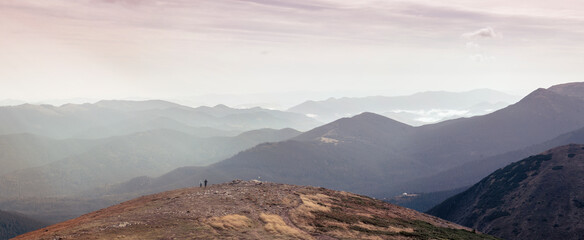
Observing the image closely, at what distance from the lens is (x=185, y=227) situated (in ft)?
213

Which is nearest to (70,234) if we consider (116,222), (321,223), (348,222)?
(116,222)

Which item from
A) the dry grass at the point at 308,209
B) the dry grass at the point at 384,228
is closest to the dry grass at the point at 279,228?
the dry grass at the point at 308,209

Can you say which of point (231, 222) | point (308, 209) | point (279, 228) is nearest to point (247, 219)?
point (231, 222)

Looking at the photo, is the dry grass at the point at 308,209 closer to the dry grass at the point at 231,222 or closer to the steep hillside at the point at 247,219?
the steep hillside at the point at 247,219

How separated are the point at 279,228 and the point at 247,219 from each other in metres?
6.58

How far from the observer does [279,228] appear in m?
69.6

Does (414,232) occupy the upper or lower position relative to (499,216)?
upper

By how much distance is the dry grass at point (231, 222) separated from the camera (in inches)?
2653

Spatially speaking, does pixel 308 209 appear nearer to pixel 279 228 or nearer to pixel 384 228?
pixel 384 228

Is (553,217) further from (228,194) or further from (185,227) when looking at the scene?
(185,227)

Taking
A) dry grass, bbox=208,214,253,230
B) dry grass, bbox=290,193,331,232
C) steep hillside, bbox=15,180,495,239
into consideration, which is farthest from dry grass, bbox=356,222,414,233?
dry grass, bbox=208,214,253,230

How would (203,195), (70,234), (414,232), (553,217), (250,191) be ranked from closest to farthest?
(70,234), (414,232), (203,195), (250,191), (553,217)

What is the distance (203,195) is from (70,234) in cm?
3275

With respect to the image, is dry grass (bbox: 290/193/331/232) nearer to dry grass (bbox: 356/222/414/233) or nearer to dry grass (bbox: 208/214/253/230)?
dry grass (bbox: 356/222/414/233)
